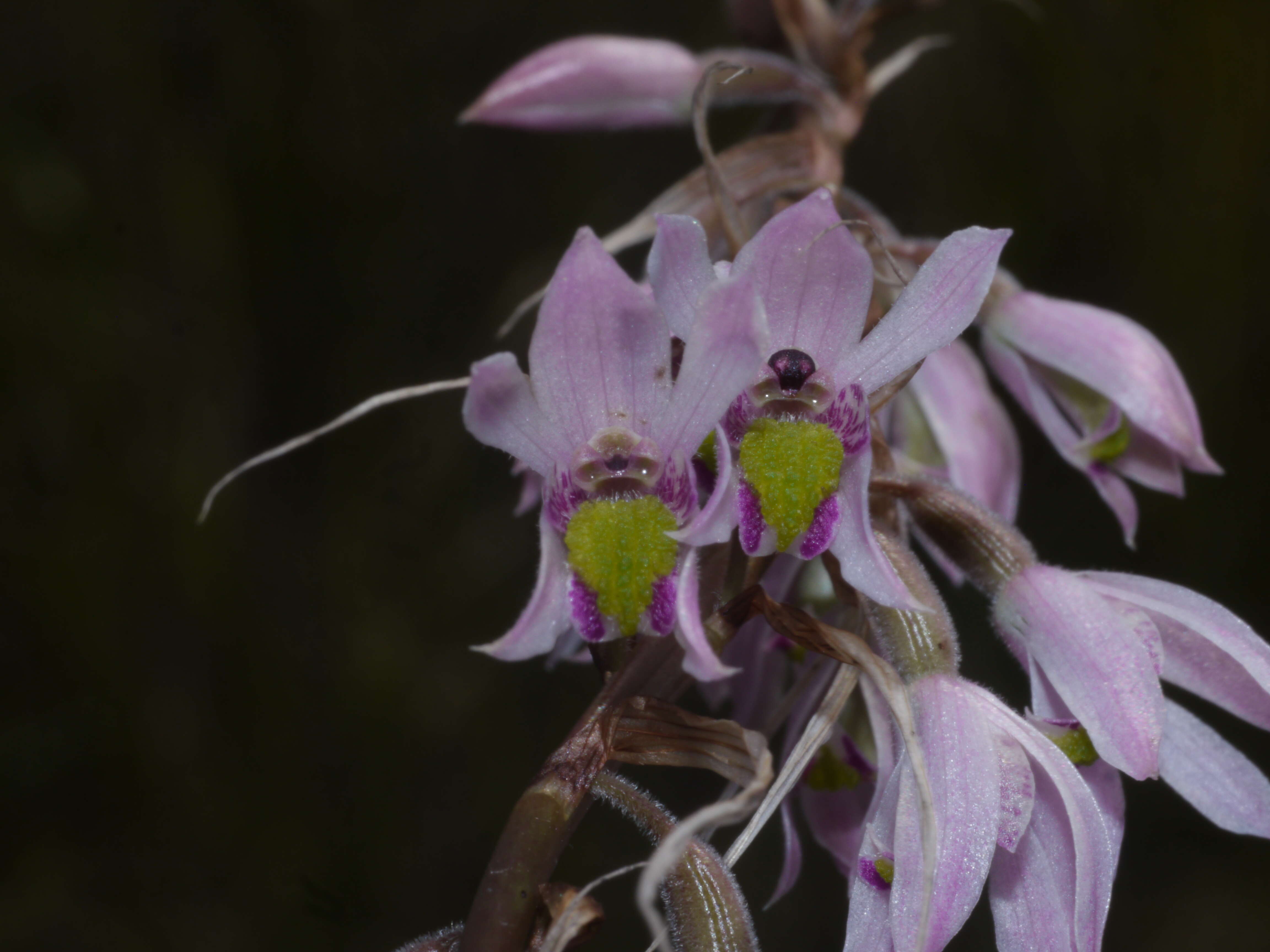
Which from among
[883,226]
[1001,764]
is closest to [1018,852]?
[1001,764]

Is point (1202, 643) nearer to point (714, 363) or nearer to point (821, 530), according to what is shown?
point (821, 530)

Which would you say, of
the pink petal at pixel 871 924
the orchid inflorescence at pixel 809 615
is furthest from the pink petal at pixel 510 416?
the pink petal at pixel 871 924

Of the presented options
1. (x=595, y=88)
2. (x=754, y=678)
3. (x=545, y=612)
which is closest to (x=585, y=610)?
(x=545, y=612)

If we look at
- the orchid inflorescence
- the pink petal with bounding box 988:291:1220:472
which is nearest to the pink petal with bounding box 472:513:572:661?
the orchid inflorescence

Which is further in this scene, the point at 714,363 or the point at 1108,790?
the point at 1108,790

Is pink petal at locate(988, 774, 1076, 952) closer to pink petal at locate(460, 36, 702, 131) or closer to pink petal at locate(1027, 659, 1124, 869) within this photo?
pink petal at locate(1027, 659, 1124, 869)

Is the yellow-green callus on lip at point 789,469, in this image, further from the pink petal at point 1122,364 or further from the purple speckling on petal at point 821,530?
the pink petal at point 1122,364
